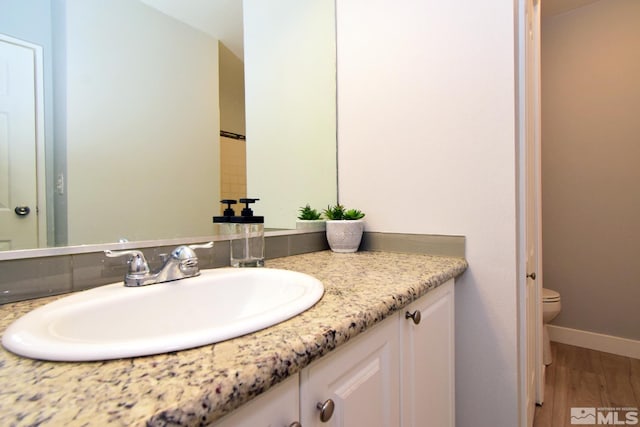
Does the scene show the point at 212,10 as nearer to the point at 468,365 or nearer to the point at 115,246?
the point at 115,246

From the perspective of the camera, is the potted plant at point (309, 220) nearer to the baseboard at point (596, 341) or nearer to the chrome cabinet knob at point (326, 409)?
the chrome cabinet knob at point (326, 409)

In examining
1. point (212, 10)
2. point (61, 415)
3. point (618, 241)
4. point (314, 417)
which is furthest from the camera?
point (618, 241)

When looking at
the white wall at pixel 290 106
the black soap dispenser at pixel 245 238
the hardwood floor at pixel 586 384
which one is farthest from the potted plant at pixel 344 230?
the hardwood floor at pixel 586 384

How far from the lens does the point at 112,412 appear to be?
0.88 feet

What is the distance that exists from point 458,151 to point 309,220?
0.63 m

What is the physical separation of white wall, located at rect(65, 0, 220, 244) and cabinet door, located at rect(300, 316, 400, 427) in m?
0.59

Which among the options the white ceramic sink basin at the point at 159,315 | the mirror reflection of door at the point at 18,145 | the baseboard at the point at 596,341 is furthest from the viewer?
the baseboard at the point at 596,341

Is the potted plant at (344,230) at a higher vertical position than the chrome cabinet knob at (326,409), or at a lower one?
higher

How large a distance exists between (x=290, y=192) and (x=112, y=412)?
43.7 inches

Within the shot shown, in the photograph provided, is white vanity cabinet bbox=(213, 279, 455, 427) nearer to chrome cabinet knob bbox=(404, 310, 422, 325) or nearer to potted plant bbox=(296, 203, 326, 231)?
chrome cabinet knob bbox=(404, 310, 422, 325)

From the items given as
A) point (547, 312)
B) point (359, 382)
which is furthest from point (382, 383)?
point (547, 312)

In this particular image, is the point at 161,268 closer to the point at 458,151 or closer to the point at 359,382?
the point at 359,382

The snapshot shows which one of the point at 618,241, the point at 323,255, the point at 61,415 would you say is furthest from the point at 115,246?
the point at 618,241

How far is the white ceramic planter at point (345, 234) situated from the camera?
1.23 meters
